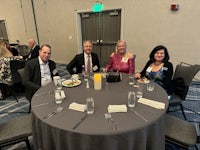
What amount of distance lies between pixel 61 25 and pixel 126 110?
5619 mm

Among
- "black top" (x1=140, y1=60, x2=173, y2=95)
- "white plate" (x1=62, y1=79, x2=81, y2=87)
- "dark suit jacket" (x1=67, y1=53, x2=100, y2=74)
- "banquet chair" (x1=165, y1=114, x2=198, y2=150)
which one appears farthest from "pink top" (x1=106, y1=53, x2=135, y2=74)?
"banquet chair" (x1=165, y1=114, x2=198, y2=150)

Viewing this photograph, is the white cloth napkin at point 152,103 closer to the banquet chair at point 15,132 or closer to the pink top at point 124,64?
the banquet chair at point 15,132

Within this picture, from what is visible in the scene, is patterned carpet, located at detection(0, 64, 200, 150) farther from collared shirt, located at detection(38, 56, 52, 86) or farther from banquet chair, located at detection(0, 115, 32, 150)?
banquet chair, located at detection(0, 115, 32, 150)

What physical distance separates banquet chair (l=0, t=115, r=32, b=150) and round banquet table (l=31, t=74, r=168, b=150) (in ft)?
0.61

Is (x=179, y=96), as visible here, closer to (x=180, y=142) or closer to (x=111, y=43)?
(x=180, y=142)

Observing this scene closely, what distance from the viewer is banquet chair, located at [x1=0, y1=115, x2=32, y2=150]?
5.07 feet

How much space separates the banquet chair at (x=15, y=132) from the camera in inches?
60.8

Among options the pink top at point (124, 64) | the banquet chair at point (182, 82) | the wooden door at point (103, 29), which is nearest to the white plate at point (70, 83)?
the pink top at point (124, 64)

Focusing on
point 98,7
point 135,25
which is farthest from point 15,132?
point 98,7

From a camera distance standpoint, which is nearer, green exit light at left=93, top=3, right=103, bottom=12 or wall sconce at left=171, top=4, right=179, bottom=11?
wall sconce at left=171, top=4, right=179, bottom=11

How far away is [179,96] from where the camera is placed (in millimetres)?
2352

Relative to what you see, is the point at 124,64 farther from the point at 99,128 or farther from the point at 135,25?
the point at 135,25

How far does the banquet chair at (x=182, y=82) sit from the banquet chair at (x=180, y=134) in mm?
539

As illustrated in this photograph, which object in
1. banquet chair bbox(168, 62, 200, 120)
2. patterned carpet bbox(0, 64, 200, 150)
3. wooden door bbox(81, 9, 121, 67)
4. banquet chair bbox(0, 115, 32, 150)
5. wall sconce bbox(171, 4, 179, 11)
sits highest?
wall sconce bbox(171, 4, 179, 11)
